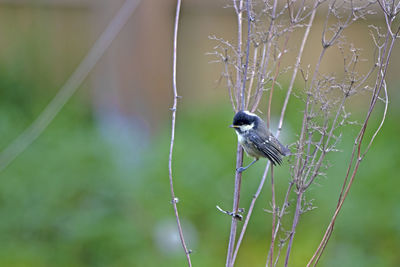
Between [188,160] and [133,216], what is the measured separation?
2.83 feet

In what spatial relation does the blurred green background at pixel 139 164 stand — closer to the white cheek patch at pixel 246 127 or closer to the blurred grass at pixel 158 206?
the blurred grass at pixel 158 206

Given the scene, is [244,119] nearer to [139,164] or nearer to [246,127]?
[246,127]

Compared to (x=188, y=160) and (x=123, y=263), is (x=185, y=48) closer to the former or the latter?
(x=188, y=160)

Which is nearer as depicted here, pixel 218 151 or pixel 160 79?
pixel 218 151

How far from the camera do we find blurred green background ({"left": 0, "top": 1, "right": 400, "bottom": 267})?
382cm

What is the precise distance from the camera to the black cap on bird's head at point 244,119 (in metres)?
2.03

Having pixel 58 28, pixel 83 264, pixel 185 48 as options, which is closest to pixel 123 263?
pixel 83 264

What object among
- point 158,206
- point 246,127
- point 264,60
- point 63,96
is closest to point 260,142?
point 246,127

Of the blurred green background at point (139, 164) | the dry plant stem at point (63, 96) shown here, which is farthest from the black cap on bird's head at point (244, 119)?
the dry plant stem at point (63, 96)

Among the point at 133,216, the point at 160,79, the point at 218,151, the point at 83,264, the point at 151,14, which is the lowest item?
the point at 83,264

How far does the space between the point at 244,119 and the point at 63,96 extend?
3788mm

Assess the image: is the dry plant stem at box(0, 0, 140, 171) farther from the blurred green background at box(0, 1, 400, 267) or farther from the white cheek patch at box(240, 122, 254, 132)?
the white cheek patch at box(240, 122, 254, 132)

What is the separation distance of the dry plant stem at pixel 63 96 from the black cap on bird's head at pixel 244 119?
2.74 metres

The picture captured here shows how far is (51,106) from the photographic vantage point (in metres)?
5.55
